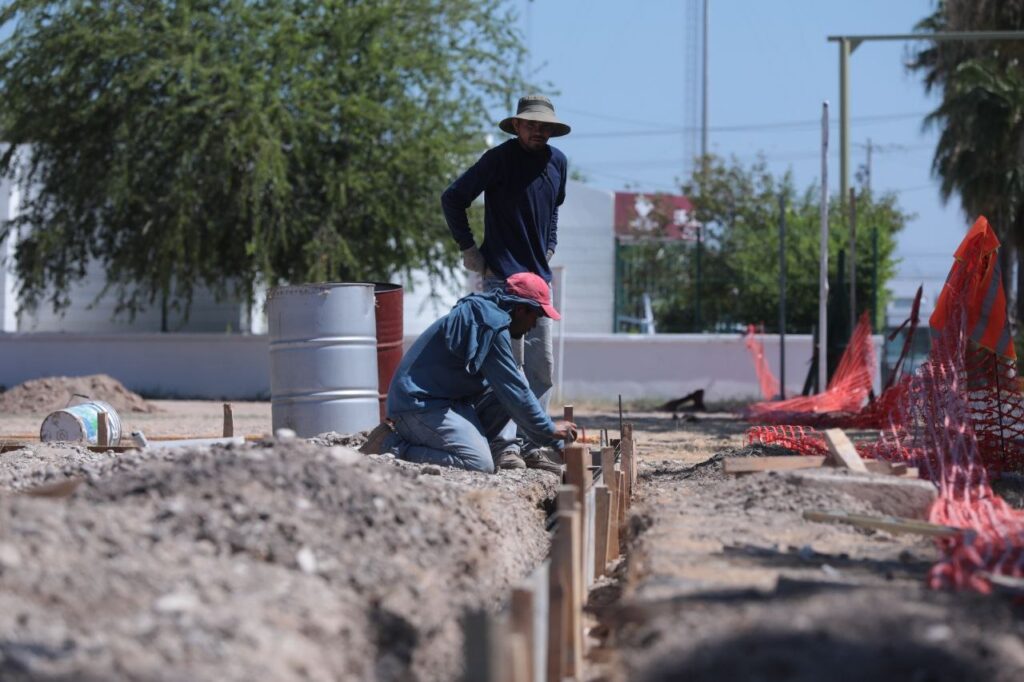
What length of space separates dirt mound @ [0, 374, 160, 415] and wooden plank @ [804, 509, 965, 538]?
14.1 meters

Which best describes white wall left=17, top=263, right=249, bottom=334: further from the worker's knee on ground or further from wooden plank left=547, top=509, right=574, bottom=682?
wooden plank left=547, top=509, right=574, bottom=682

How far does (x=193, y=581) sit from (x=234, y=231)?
1868 centimetres

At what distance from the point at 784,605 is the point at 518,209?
181 inches

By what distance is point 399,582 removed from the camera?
4352mm

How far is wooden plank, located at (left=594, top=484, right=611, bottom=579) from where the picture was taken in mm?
6352

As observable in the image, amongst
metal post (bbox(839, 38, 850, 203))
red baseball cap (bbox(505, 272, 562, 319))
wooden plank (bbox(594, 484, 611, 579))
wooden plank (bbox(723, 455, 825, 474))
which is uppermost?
metal post (bbox(839, 38, 850, 203))

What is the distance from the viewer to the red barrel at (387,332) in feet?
33.8

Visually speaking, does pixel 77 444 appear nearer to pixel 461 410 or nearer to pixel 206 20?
pixel 461 410

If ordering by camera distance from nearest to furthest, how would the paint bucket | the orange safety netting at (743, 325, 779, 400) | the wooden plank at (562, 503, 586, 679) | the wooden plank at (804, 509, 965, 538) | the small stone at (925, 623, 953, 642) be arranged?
the small stone at (925, 623, 953, 642)
the wooden plank at (562, 503, 586, 679)
the wooden plank at (804, 509, 965, 538)
the paint bucket
the orange safety netting at (743, 325, 779, 400)

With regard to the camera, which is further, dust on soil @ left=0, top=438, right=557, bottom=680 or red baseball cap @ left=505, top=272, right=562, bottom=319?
red baseball cap @ left=505, top=272, right=562, bottom=319

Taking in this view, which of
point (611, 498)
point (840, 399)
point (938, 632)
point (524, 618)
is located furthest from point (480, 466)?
point (840, 399)

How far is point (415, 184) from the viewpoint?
22109 millimetres

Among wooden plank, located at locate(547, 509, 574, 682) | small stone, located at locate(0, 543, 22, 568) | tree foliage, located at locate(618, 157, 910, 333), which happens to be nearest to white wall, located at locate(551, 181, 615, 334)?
tree foliage, located at locate(618, 157, 910, 333)

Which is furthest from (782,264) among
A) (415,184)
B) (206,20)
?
(206,20)
